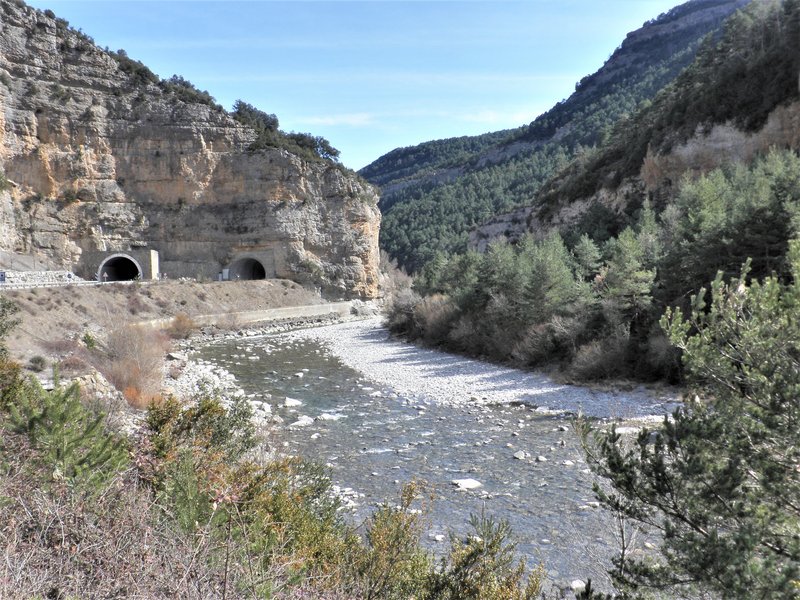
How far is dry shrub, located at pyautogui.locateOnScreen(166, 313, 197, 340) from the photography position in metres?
28.9

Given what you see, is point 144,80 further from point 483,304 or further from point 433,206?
point 433,206

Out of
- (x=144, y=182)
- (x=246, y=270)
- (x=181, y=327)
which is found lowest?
(x=181, y=327)

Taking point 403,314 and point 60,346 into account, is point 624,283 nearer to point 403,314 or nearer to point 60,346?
point 403,314

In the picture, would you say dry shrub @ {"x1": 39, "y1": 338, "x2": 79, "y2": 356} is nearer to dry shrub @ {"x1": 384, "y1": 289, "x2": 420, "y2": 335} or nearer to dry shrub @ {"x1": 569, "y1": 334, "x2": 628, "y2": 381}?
dry shrub @ {"x1": 569, "y1": 334, "x2": 628, "y2": 381}

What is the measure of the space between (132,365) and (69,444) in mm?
10946

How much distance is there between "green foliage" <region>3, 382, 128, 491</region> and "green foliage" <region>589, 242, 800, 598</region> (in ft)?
12.5

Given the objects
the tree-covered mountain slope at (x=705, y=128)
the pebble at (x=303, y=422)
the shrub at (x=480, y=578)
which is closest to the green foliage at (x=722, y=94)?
the tree-covered mountain slope at (x=705, y=128)

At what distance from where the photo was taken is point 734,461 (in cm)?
340

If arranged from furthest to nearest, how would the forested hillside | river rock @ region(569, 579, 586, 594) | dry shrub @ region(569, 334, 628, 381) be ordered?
dry shrub @ region(569, 334, 628, 381) → the forested hillside → river rock @ region(569, 579, 586, 594)

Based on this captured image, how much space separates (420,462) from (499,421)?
11.9 ft

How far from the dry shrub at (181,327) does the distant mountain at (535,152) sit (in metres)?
45.0

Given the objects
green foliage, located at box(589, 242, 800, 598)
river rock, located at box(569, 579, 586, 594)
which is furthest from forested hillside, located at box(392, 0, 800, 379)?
river rock, located at box(569, 579, 586, 594)

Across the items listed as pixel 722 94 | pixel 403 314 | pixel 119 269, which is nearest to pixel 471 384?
pixel 403 314

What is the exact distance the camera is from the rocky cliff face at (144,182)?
3878 centimetres
